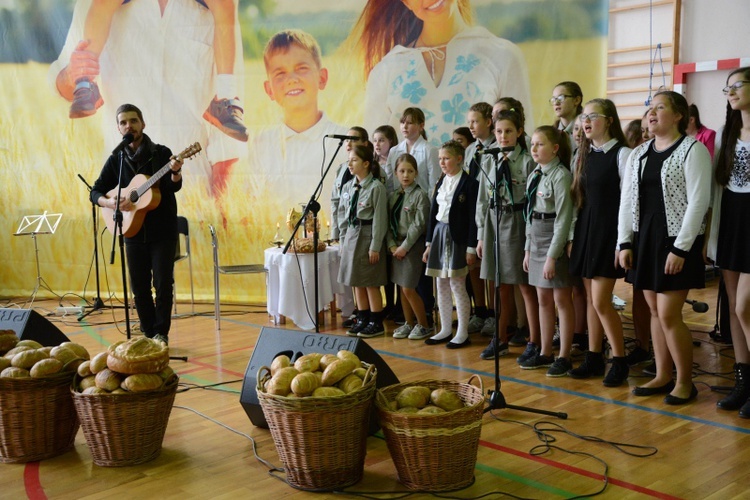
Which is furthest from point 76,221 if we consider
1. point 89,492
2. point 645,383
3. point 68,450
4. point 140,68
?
point 645,383

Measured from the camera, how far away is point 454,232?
5180mm

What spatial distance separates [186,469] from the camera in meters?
3.19

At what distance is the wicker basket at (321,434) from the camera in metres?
2.81

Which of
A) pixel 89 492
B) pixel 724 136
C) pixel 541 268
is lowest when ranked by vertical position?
pixel 89 492

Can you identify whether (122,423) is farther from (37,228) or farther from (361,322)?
(37,228)

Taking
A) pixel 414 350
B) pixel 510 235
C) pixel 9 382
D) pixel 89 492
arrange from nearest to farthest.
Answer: pixel 89 492 → pixel 9 382 → pixel 510 235 → pixel 414 350

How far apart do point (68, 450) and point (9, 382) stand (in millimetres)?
454

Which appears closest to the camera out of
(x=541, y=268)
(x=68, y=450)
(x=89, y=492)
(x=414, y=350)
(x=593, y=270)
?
(x=89, y=492)

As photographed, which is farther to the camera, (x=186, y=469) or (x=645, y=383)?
(x=645, y=383)

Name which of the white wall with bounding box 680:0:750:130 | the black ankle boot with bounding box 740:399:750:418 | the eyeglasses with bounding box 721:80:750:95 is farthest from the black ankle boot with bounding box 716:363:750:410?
the white wall with bounding box 680:0:750:130

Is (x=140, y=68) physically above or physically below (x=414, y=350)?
above

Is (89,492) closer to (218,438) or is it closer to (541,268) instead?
(218,438)

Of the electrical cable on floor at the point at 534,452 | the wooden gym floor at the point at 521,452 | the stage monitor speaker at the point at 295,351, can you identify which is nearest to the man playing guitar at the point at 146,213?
the wooden gym floor at the point at 521,452

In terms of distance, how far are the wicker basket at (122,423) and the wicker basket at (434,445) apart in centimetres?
100
